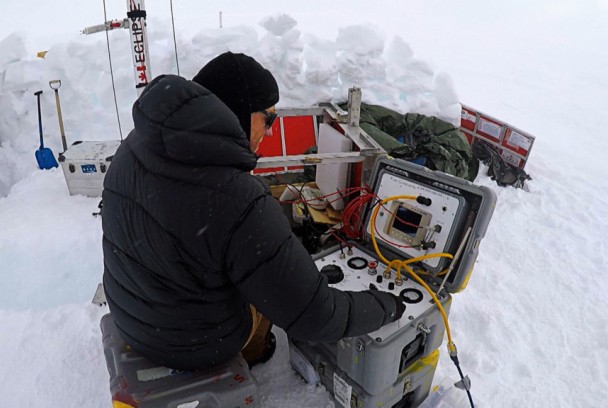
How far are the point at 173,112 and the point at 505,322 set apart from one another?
3173 mm

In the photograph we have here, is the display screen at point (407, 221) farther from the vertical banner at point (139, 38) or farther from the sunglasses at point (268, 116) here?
the vertical banner at point (139, 38)

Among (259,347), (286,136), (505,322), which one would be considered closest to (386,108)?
(286,136)

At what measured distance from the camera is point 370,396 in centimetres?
199

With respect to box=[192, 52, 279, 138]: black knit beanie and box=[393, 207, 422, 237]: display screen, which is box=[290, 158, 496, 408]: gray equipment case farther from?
box=[192, 52, 279, 138]: black knit beanie

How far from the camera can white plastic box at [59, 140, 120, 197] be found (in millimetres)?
4555

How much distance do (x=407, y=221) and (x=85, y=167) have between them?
376 cm

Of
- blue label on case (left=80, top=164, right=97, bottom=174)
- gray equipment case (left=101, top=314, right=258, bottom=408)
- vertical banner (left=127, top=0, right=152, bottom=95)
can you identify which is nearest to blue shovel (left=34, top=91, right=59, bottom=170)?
blue label on case (left=80, top=164, right=97, bottom=174)

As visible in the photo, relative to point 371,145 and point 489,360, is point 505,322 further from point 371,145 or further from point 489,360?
point 371,145

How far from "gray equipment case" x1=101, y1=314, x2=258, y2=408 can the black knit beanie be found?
113 cm

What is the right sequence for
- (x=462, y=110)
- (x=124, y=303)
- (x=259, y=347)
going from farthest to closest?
(x=462, y=110) < (x=259, y=347) < (x=124, y=303)

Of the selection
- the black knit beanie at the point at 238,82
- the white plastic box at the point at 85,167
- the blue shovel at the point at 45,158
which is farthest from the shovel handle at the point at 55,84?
the black knit beanie at the point at 238,82

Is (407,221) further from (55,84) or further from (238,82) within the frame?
(55,84)

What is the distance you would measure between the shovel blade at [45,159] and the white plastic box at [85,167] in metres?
0.81

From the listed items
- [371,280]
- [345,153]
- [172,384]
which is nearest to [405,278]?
[371,280]
